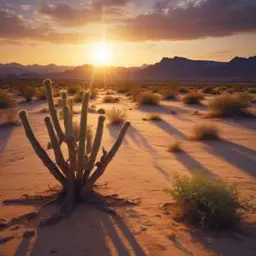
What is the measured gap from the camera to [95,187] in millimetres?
7078

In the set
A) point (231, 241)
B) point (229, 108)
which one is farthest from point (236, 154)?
point (229, 108)

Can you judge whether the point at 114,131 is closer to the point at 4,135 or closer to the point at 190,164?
the point at 4,135

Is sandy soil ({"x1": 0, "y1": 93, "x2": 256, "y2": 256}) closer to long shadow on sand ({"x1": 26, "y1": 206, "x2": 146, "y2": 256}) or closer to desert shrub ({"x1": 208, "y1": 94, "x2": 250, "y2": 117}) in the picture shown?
long shadow on sand ({"x1": 26, "y1": 206, "x2": 146, "y2": 256})

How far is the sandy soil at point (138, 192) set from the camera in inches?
188

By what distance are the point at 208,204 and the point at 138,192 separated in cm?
180

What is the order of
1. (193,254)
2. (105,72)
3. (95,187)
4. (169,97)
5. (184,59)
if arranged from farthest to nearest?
(105,72) < (184,59) < (169,97) < (95,187) < (193,254)

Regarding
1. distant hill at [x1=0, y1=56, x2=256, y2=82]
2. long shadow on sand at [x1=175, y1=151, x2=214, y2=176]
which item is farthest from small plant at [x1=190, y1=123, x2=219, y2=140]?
distant hill at [x1=0, y1=56, x2=256, y2=82]

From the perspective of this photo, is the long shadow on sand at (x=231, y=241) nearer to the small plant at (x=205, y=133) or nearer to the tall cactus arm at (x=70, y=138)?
the tall cactus arm at (x=70, y=138)

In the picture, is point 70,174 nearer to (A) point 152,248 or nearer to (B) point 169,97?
(A) point 152,248

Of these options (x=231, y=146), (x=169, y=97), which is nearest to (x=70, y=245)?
(x=231, y=146)

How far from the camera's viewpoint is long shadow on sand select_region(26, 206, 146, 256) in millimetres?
4656

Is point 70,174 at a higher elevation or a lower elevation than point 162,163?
higher

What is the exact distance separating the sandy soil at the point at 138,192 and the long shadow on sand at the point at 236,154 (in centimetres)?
2

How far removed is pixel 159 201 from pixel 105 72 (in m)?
189
